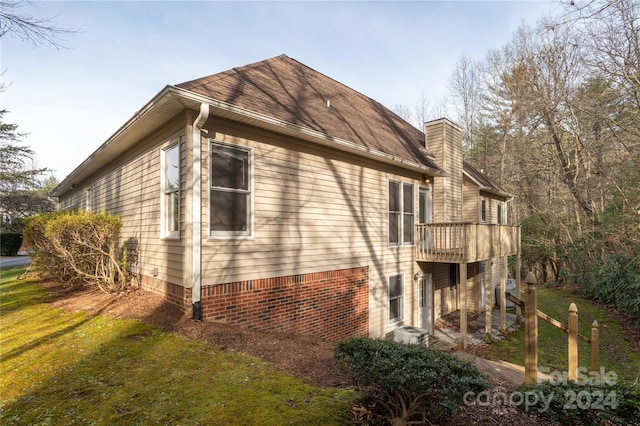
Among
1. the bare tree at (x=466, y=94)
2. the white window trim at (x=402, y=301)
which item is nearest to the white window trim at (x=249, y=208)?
the white window trim at (x=402, y=301)

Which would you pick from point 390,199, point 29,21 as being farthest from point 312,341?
point 29,21

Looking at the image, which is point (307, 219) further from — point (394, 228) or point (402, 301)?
point (402, 301)

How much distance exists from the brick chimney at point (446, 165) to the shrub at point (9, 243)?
1151 inches

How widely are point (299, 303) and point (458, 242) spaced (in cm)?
546

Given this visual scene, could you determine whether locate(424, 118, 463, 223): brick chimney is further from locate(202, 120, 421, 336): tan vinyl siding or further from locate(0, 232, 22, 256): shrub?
locate(0, 232, 22, 256): shrub

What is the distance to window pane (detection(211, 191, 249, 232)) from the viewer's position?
5801 mm

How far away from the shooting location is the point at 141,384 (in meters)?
3.50

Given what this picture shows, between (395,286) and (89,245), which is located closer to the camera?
(89,245)

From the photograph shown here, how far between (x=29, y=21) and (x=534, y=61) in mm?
20194

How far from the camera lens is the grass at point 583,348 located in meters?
8.48

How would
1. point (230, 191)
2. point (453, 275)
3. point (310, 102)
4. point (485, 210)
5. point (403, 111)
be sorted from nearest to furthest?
point (230, 191)
point (310, 102)
point (453, 275)
point (485, 210)
point (403, 111)

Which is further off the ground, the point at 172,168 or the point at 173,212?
the point at 172,168

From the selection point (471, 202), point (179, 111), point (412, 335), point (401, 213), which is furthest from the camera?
point (471, 202)

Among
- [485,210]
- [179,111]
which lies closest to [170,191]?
[179,111]
